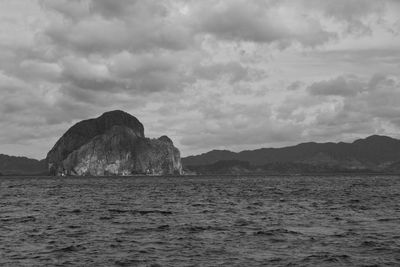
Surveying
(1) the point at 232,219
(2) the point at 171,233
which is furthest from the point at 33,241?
(1) the point at 232,219

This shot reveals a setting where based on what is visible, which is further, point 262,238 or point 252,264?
point 262,238

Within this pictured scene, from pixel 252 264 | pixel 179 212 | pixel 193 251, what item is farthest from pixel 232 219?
pixel 252 264

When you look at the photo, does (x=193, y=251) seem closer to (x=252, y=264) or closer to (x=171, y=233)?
(x=252, y=264)

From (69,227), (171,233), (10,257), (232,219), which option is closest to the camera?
(10,257)

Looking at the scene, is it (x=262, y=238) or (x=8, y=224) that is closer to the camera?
(x=262, y=238)

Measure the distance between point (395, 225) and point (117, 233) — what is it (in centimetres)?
2387

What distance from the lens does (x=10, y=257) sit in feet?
103

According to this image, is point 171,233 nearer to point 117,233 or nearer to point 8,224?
point 117,233

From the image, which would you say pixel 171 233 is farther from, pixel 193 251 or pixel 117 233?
pixel 193 251

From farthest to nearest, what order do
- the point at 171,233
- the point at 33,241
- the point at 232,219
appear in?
the point at 232,219 → the point at 171,233 → the point at 33,241

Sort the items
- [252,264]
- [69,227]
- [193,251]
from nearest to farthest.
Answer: [252,264]
[193,251]
[69,227]

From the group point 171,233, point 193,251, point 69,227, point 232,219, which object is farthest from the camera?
point 232,219

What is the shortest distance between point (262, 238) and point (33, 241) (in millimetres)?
16150

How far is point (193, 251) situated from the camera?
33531mm
